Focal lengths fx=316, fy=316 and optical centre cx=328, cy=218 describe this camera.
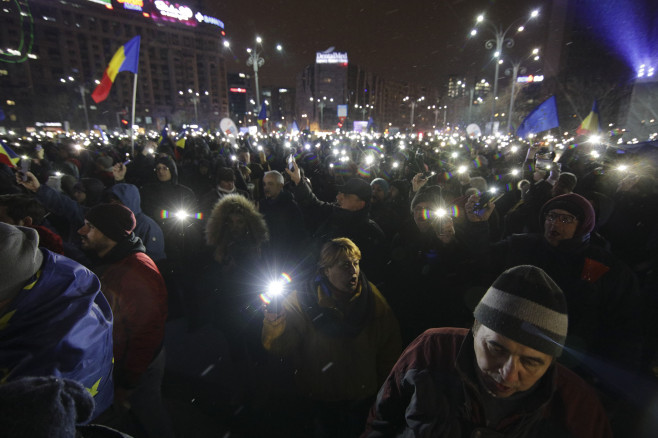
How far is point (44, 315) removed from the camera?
1615mm

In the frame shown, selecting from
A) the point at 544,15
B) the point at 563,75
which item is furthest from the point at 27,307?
the point at 544,15

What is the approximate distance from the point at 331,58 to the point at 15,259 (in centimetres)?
14456

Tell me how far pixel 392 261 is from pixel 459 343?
2153 millimetres

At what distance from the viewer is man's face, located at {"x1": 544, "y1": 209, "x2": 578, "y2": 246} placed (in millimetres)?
2736

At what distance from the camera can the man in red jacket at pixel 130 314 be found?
7.72 ft

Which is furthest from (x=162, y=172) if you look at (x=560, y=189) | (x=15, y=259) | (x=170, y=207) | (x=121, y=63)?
(x=560, y=189)

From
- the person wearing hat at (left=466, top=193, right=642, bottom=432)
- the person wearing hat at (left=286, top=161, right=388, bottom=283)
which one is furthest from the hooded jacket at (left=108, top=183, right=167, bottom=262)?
the person wearing hat at (left=466, top=193, right=642, bottom=432)

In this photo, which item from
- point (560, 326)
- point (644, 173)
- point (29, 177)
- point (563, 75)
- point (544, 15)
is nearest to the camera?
point (560, 326)

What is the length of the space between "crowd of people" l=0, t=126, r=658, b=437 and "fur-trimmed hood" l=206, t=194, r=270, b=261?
2cm

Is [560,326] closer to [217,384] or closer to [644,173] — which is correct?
[217,384]

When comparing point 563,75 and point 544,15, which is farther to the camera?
point 544,15

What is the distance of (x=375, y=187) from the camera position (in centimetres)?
537

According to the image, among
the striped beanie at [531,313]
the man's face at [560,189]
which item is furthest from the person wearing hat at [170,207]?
the man's face at [560,189]

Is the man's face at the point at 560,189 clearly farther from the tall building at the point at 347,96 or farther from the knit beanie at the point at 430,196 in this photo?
the tall building at the point at 347,96
